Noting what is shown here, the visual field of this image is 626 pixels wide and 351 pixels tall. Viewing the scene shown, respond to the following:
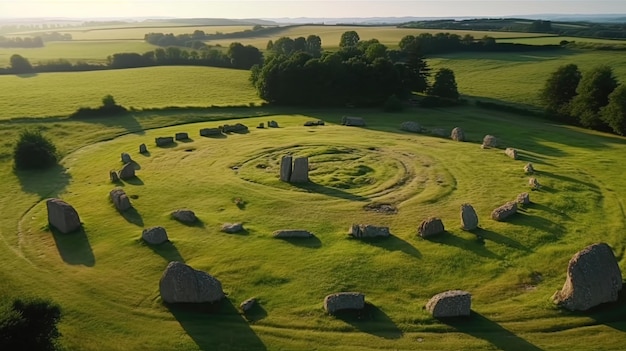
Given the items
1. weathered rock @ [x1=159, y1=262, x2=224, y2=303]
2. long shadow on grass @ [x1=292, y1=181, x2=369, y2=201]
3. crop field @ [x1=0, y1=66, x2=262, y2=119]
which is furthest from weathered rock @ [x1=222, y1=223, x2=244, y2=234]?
crop field @ [x1=0, y1=66, x2=262, y2=119]

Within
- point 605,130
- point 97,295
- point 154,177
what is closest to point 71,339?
point 97,295

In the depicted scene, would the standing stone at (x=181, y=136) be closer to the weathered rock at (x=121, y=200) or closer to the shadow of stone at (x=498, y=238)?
the weathered rock at (x=121, y=200)

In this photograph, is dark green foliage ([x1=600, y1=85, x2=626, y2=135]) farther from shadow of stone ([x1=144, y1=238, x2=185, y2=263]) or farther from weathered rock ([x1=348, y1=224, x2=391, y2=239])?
shadow of stone ([x1=144, y1=238, x2=185, y2=263])

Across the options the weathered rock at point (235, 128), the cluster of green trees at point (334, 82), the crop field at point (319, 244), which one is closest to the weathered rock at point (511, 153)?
the crop field at point (319, 244)

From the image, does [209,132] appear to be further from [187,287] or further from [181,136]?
[187,287]

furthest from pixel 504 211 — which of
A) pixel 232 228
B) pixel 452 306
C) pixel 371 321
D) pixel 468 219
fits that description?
pixel 232 228

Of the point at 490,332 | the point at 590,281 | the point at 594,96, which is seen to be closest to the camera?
the point at 490,332

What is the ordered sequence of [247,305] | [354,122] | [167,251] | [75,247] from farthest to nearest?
[354,122], [75,247], [167,251], [247,305]
